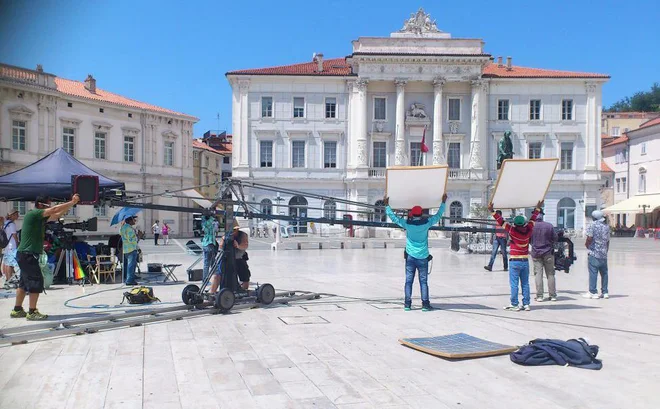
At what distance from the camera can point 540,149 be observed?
181 feet

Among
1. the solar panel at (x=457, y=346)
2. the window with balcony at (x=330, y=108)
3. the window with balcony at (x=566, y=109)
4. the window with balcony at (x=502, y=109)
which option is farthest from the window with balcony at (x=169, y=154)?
the solar panel at (x=457, y=346)

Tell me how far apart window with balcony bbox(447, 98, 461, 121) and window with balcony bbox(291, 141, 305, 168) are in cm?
1329

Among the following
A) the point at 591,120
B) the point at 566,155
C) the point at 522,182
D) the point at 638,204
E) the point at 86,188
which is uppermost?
the point at 591,120

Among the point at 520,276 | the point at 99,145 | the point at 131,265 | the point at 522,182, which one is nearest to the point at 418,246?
the point at 520,276

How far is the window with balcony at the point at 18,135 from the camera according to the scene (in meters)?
39.9

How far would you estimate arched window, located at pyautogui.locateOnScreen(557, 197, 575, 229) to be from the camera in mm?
55281

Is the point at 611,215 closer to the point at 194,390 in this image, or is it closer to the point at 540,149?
the point at 540,149

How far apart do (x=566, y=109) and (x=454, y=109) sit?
1000cm

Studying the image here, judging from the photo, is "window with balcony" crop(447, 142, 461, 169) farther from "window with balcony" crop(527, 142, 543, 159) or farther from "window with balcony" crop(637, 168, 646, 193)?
"window with balcony" crop(637, 168, 646, 193)

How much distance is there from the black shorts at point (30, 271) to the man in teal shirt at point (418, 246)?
563cm

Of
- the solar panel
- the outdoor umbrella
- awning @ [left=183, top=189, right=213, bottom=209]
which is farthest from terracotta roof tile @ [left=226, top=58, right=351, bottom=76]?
the solar panel

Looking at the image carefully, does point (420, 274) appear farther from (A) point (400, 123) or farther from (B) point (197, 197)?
(A) point (400, 123)

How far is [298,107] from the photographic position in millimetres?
54219

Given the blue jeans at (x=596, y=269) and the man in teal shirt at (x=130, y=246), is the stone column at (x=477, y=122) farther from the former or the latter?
the man in teal shirt at (x=130, y=246)
